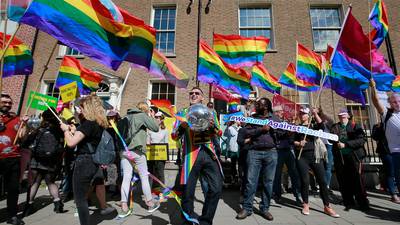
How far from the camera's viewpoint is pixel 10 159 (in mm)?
3611

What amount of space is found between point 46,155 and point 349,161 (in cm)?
596

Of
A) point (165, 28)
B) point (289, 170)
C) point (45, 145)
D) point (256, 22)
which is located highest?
point (256, 22)

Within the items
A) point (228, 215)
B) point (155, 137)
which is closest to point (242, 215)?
point (228, 215)

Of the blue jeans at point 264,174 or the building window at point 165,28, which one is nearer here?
the blue jeans at point 264,174

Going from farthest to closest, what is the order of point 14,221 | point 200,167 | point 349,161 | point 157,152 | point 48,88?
point 48,88 → point 157,152 → point 349,161 → point 14,221 → point 200,167

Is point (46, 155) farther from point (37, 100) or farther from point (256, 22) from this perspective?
point (256, 22)

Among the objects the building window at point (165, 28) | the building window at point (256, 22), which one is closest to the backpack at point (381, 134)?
the building window at point (256, 22)

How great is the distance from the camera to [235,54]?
671 centimetres

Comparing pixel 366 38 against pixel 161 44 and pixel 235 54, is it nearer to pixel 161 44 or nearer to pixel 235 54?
pixel 235 54

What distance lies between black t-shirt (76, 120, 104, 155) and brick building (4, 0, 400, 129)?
290 inches

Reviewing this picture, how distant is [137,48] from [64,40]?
1.12 m

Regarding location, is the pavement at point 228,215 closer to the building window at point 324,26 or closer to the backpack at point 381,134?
the backpack at point 381,134

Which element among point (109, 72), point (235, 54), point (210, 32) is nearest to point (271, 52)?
point (210, 32)

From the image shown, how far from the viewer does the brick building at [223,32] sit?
10477 mm
